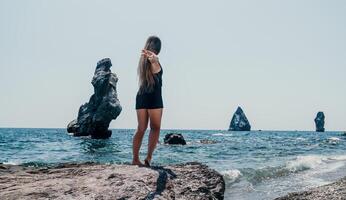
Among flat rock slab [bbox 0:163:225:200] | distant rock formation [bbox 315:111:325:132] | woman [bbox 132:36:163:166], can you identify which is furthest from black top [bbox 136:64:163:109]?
distant rock formation [bbox 315:111:325:132]

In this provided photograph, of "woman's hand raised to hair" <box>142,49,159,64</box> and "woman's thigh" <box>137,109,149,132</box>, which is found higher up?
"woman's hand raised to hair" <box>142,49,159,64</box>

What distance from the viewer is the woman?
6.15 m

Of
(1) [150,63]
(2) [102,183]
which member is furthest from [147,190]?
(1) [150,63]

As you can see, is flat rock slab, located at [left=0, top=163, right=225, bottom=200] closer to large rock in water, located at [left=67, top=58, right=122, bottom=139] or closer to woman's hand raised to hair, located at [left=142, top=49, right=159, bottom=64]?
woman's hand raised to hair, located at [left=142, top=49, right=159, bottom=64]

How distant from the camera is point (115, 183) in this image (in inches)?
193

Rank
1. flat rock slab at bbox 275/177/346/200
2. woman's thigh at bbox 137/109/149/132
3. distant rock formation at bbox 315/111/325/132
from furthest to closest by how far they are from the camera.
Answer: distant rock formation at bbox 315/111/325/132 < flat rock slab at bbox 275/177/346/200 < woman's thigh at bbox 137/109/149/132

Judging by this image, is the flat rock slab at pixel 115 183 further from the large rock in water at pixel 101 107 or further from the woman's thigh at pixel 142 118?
the large rock in water at pixel 101 107

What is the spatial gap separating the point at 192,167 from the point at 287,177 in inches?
A: 387

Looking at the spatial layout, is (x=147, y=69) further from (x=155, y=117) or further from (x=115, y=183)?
(x=115, y=183)

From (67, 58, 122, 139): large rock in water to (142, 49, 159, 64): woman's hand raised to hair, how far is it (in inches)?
2104

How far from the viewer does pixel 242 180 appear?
14.0 meters

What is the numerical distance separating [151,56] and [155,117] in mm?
1023

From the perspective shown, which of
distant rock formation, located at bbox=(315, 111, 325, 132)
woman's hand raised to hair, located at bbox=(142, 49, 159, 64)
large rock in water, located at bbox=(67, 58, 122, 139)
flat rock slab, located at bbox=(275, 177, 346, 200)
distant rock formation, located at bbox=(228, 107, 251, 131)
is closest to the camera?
woman's hand raised to hair, located at bbox=(142, 49, 159, 64)

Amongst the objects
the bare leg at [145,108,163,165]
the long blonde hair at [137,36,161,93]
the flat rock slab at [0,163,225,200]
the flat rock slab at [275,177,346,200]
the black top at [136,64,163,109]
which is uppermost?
the long blonde hair at [137,36,161,93]
